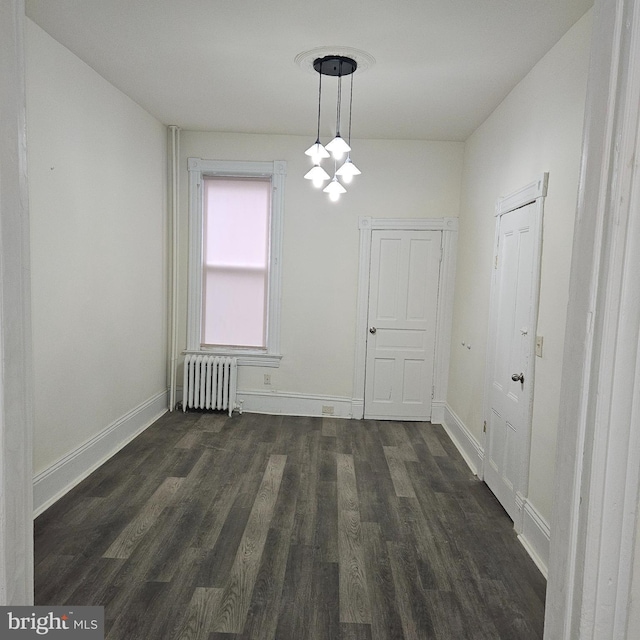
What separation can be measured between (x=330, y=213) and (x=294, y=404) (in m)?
2.06

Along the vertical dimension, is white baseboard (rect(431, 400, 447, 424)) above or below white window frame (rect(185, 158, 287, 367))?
below

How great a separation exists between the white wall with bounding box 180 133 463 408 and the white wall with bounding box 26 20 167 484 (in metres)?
0.87

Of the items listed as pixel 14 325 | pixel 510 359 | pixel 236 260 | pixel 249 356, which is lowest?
pixel 249 356

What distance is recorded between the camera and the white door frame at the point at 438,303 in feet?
17.6

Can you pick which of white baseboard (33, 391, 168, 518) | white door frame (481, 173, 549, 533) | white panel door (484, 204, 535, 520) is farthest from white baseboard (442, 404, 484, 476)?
white baseboard (33, 391, 168, 518)

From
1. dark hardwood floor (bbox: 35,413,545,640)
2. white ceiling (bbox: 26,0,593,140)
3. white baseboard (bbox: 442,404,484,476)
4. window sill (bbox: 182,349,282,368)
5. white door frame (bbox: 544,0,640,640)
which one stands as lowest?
dark hardwood floor (bbox: 35,413,545,640)

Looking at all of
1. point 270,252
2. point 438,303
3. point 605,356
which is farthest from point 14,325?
point 438,303

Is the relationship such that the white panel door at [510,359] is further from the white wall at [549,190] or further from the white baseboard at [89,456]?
the white baseboard at [89,456]

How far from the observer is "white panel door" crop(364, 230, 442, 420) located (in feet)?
17.7

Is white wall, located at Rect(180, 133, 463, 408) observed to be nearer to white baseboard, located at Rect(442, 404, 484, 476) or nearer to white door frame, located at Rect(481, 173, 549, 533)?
white baseboard, located at Rect(442, 404, 484, 476)

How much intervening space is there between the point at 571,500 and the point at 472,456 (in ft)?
11.5

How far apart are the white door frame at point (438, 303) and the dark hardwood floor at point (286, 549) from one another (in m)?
1.06

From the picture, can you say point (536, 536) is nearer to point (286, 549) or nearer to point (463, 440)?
point (286, 549)

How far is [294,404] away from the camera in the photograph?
5625 mm
